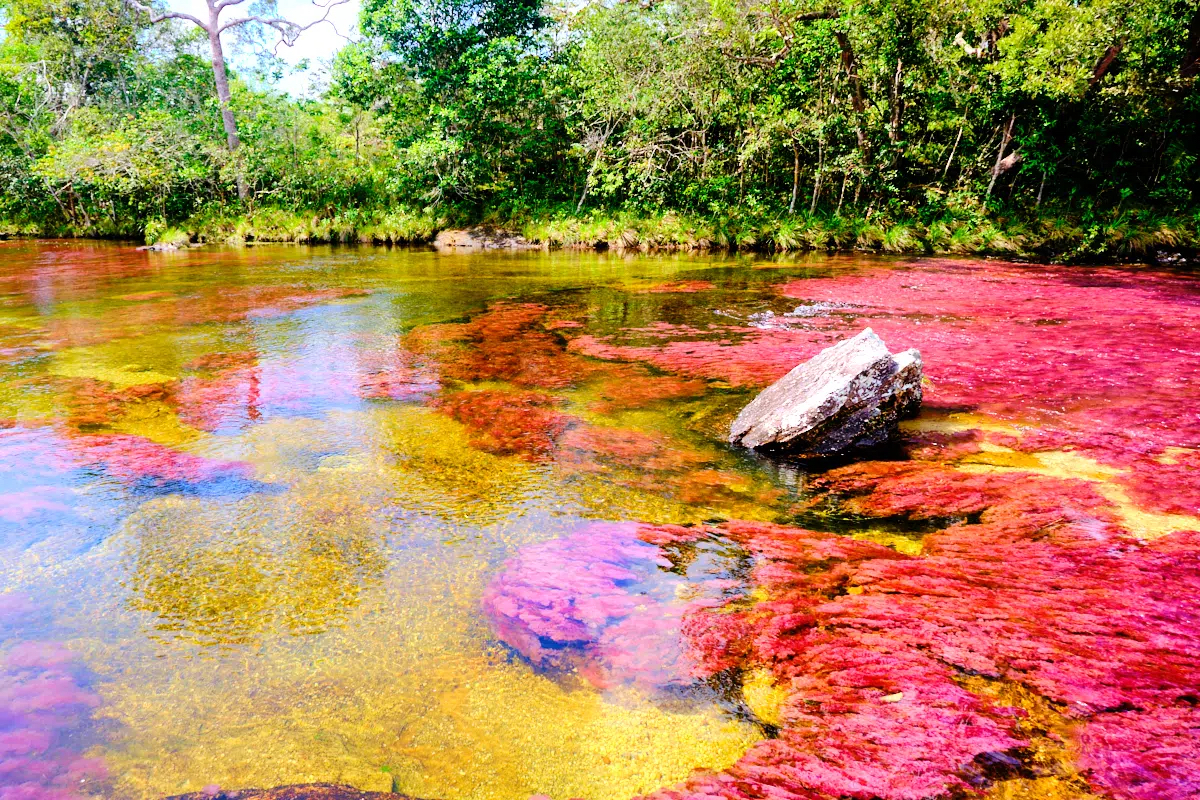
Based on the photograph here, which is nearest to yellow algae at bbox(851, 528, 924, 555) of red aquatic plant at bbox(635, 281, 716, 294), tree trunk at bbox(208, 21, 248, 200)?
red aquatic plant at bbox(635, 281, 716, 294)

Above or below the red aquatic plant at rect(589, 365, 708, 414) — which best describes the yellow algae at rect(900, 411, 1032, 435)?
below

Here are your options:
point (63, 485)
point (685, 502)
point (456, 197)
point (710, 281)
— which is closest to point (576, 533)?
point (685, 502)

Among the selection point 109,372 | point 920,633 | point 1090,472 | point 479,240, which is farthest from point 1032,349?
point 479,240

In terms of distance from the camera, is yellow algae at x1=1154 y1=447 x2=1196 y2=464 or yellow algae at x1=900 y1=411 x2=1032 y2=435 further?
yellow algae at x1=900 y1=411 x2=1032 y2=435

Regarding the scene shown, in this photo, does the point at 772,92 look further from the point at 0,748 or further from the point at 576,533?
the point at 0,748

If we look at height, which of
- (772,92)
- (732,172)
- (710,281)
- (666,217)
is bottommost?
(710,281)

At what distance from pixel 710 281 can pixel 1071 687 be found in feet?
38.3

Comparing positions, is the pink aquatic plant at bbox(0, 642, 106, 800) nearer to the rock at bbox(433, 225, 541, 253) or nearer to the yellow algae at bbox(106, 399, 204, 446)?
the yellow algae at bbox(106, 399, 204, 446)

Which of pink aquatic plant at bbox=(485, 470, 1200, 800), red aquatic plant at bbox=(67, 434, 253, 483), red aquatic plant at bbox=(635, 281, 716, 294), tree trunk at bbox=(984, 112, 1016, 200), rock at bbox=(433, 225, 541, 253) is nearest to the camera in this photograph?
pink aquatic plant at bbox=(485, 470, 1200, 800)

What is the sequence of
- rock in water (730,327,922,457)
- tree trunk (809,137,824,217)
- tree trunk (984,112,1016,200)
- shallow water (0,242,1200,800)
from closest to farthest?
shallow water (0,242,1200,800) → rock in water (730,327,922,457) → tree trunk (984,112,1016,200) → tree trunk (809,137,824,217)

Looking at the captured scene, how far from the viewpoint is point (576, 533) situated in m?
3.71

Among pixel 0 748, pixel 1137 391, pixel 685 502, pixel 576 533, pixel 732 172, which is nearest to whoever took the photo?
pixel 0 748

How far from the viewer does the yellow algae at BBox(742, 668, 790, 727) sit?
7.70 ft

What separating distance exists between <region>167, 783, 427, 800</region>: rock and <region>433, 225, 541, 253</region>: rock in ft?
68.2
